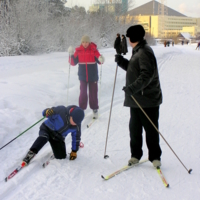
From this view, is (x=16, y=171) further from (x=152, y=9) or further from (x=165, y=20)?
(x=152, y=9)

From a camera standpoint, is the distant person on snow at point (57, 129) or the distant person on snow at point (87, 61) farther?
the distant person on snow at point (87, 61)

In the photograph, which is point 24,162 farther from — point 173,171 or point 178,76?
point 178,76

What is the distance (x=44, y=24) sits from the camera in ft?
75.6

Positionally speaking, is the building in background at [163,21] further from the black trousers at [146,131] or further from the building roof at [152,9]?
the black trousers at [146,131]

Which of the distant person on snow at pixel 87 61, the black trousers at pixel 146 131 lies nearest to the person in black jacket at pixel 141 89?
the black trousers at pixel 146 131

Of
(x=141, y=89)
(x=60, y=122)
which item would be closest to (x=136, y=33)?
(x=141, y=89)

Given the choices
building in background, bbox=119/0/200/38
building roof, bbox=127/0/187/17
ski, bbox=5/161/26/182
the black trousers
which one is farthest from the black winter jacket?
building roof, bbox=127/0/187/17

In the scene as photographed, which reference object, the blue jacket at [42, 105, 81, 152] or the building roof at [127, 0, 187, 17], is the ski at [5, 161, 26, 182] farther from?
the building roof at [127, 0, 187, 17]

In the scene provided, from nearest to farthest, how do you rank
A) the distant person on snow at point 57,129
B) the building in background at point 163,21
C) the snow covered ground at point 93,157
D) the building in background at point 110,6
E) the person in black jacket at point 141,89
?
1. the snow covered ground at point 93,157
2. the person in black jacket at point 141,89
3. the distant person on snow at point 57,129
4. the building in background at point 110,6
5. the building in background at point 163,21

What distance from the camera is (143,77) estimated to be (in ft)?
10.7

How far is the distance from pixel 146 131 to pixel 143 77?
825 mm

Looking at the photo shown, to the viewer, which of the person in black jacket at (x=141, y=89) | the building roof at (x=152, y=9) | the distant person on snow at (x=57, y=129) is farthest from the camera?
the building roof at (x=152, y=9)

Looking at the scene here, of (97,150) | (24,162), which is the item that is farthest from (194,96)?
(24,162)

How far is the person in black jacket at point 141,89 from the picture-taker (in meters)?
3.29
